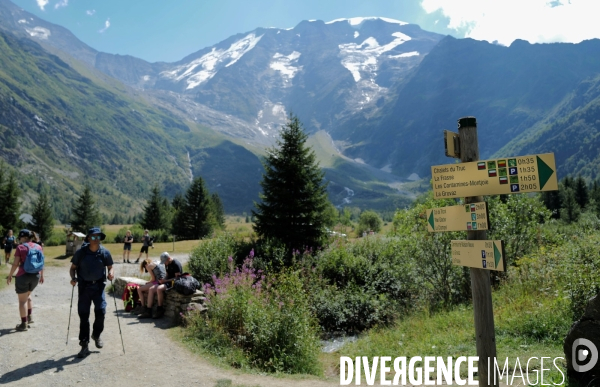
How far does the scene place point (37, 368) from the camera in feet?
22.8

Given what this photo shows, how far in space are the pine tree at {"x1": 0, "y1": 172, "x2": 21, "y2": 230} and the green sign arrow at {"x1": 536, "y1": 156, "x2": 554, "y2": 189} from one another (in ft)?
173

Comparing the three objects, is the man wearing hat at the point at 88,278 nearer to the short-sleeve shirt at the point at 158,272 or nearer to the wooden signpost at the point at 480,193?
the short-sleeve shirt at the point at 158,272

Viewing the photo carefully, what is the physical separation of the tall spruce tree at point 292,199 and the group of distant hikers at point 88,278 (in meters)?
7.88


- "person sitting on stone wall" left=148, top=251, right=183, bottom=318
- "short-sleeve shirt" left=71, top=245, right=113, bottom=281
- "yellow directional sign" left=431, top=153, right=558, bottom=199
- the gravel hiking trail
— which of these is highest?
"yellow directional sign" left=431, top=153, right=558, bottom=199

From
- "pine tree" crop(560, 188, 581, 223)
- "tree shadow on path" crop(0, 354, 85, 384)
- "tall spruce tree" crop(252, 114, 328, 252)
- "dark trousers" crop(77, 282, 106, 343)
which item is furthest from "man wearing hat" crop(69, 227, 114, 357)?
"pine tree" crop(560, 188, 581, 223)

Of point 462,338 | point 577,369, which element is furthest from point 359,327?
point 577,369

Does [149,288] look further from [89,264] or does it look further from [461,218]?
[461,218]

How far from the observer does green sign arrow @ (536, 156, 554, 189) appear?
4211 mm

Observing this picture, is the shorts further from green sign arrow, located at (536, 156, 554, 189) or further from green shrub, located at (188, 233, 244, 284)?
green sign arrow, located at (536, 156, 554, 189)

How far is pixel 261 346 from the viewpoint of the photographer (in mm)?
8055

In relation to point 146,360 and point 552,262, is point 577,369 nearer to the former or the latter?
point 552,262

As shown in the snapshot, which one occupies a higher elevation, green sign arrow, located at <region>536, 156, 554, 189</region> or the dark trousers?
green sign arrow, located at <region>536, 156, 554, 189</region>

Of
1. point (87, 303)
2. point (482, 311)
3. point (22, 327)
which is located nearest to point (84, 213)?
point (22, 327)

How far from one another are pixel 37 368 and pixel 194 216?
1727 inches
